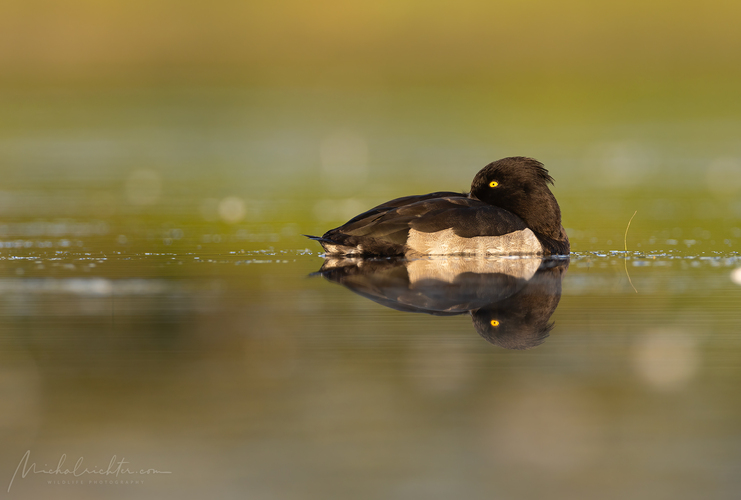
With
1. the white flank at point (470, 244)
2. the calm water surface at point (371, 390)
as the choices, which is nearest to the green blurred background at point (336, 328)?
the calm water surface at point (371, 390)

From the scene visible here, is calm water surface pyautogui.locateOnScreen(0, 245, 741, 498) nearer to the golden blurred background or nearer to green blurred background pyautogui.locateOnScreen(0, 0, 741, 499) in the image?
green blurred background pyautogui.locateOnScreen(0, 0, 741, 499)

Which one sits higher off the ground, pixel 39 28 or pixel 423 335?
pixel 39 28

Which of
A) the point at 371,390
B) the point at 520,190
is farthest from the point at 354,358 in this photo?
the point at 520,190

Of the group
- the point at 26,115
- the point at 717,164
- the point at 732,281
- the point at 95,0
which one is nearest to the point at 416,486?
the point at 732,281

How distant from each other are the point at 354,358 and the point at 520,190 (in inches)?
224

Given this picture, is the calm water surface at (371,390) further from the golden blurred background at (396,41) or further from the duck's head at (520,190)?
the golden blurred background at (396,41)

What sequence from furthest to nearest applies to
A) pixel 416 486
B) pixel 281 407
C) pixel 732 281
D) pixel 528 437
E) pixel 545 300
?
pixel 732 281, pixel 545 300, pixel 281 407, pixel 528 437, pixel 416 486

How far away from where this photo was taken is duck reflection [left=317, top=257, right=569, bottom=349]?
7.02m

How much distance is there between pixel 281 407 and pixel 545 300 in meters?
3.21

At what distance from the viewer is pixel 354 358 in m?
6.21

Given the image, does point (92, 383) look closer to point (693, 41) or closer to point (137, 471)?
point (137, 471)

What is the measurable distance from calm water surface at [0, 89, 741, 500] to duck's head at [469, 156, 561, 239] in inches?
23.2

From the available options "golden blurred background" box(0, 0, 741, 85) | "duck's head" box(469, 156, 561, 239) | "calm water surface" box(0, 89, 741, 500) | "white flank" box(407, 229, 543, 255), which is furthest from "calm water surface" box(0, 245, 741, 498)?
"golden blurred background" box(0, 0, 741, 85)

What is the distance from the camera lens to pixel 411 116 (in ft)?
113
